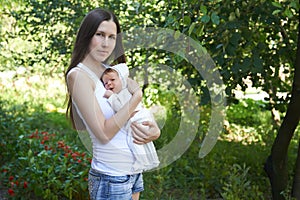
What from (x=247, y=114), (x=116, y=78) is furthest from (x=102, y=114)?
(x=247, y=114)

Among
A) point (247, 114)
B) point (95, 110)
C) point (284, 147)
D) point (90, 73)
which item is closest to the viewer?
point (95, 110)

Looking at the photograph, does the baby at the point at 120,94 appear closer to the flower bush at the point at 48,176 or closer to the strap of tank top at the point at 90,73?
the strap of tank top at the point at 90,73

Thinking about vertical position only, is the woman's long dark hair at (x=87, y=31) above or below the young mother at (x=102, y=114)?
above

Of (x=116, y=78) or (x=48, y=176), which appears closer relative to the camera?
(x=116, y=78)

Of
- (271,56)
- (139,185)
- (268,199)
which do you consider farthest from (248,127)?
(139,185)

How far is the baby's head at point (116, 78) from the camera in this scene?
1.75 meters

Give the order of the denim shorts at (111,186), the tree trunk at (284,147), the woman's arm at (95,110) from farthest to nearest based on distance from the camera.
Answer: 1. the tree trunk at (284,147)
2. the denim shorts at (111,186)
3. the woman's arm at (95,110)

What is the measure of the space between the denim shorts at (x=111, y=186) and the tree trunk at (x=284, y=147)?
184cm

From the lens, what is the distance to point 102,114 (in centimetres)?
170

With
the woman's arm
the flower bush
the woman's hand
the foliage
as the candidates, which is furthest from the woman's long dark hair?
the foliage

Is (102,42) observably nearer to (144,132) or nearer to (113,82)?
(113,82)

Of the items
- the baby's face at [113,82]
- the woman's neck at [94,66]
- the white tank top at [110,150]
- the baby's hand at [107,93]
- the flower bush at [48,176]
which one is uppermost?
the woman's neck at [94,66]

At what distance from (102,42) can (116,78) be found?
165 millimetres

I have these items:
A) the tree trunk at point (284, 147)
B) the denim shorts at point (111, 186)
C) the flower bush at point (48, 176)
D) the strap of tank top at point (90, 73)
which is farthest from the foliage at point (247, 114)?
the strap of tank top at point (90, 73)
